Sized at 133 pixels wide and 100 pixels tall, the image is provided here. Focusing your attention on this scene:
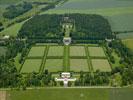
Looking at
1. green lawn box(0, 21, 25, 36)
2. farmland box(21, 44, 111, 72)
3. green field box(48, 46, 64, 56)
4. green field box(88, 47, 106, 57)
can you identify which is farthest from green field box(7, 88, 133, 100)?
green lawn box(0, 21, 25, 36)

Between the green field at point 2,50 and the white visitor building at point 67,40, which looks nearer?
the green field at point 2,50

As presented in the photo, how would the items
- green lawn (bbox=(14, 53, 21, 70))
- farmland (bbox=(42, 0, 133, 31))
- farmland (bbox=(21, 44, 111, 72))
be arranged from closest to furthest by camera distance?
farmland (bbox=(21, 44, 111, 72)) → green lawn (bbox=(14, 53, 21, 70)) → farmland (bbox=(42, 0, 133, 31))

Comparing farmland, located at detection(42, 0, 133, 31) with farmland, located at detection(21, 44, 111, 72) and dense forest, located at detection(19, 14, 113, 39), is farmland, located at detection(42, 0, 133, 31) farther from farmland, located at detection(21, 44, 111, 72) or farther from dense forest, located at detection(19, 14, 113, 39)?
farmland, located at detection(21, 44, 111, 72)

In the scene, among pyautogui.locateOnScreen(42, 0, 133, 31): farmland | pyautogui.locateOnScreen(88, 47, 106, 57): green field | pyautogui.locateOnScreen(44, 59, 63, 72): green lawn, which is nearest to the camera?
pyautogui.locateOnScreen(44, 59, 63, 72): green lawn

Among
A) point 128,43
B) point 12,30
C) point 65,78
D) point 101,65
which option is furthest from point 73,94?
point 12,30

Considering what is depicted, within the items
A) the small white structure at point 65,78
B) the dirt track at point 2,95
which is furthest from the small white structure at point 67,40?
the dirt track at point 2,95

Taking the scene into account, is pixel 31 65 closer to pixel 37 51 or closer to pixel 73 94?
pixel 37 51

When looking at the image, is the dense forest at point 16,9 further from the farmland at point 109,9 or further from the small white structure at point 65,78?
the small white structure at point 65,78

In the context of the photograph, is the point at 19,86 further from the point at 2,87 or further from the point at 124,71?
the point at 124,71
